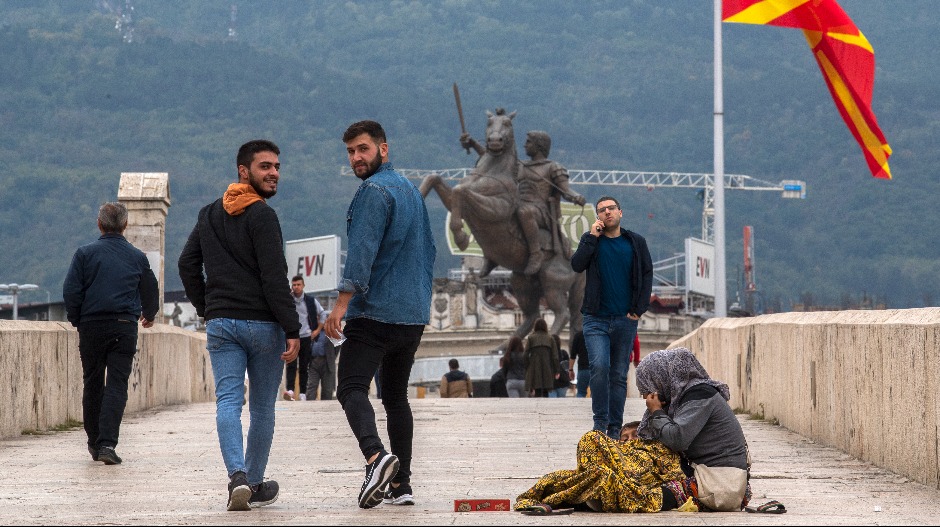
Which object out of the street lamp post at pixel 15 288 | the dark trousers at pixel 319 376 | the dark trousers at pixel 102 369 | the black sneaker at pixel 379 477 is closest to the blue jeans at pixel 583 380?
the dark trousers at pixel 319 376

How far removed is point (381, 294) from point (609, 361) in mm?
3633

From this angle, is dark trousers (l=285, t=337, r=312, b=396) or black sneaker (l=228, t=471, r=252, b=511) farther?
dark trousers (l=285, t=337, r=312, b=396)

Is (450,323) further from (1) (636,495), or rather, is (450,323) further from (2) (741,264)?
(2) (741,264)

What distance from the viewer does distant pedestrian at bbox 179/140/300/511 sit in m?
7.73

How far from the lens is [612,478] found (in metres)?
7.39

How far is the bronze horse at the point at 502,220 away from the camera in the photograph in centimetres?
2633

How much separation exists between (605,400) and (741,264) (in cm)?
17664

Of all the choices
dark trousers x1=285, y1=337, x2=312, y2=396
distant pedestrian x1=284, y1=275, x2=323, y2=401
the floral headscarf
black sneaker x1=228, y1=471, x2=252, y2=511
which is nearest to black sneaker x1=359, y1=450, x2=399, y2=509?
black sneaker x1=228, y1=471, x2=252, y2=511

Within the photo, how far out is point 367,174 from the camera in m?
8.05

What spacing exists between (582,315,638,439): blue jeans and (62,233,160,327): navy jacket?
2.80 m

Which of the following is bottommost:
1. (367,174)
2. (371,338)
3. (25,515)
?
(25,515)

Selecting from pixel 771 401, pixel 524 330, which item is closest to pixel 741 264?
pixel 524 330

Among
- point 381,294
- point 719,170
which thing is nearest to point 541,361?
point 719,170

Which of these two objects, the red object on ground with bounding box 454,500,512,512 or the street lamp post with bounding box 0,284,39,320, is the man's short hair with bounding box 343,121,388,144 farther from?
the street lamp post with bounding box 0,284,39,320
